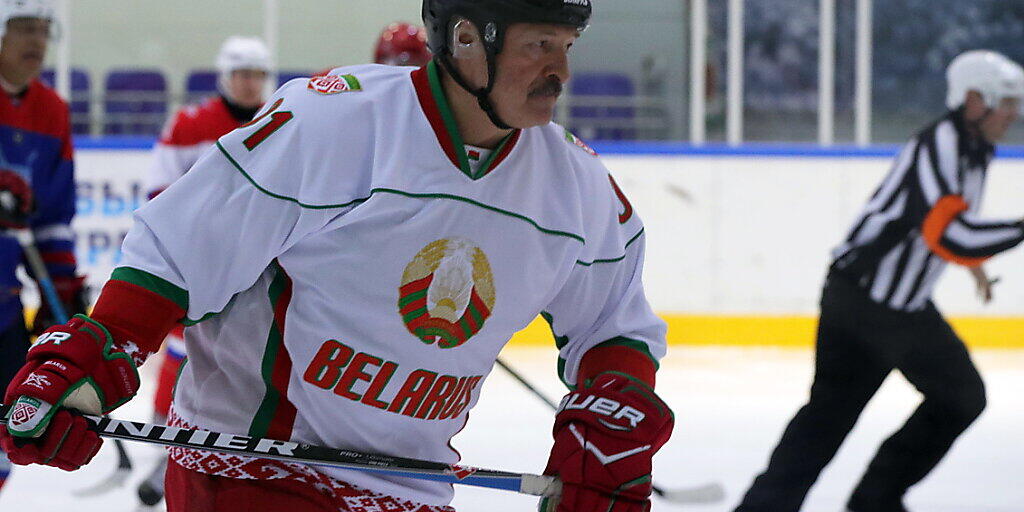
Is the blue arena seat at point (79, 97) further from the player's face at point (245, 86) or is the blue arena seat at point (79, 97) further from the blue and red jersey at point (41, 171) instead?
the blue and red jersey at point (41, 171)

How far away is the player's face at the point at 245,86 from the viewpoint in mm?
4184

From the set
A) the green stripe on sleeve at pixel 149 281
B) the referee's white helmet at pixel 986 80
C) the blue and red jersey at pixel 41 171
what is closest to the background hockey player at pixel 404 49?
the blue and red jersey at pixel 41 171

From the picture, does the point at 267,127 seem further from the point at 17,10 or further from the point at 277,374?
the point at 17,10

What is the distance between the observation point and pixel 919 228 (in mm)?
3188

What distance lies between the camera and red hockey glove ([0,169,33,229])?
290 centimetres

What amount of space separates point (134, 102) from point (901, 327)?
208 inches

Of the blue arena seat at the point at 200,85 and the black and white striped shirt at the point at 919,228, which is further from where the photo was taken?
the blue arena seat at the point at 200,85

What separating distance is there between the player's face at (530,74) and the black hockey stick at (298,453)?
14.5 inches

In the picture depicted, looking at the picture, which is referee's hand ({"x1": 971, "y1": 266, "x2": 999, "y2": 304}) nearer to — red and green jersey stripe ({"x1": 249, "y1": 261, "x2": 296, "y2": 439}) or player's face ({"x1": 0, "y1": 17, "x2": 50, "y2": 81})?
player's face ({"x1": 0, "y1": 17, "x2": 50, "y2": 81})

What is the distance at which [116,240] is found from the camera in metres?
6.31

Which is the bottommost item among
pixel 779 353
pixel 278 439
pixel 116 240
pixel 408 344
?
pixel 779 353

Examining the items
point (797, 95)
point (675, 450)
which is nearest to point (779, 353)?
point (797, 95)

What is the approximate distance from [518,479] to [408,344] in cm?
19

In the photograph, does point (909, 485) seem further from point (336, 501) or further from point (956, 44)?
point (956, 44)
